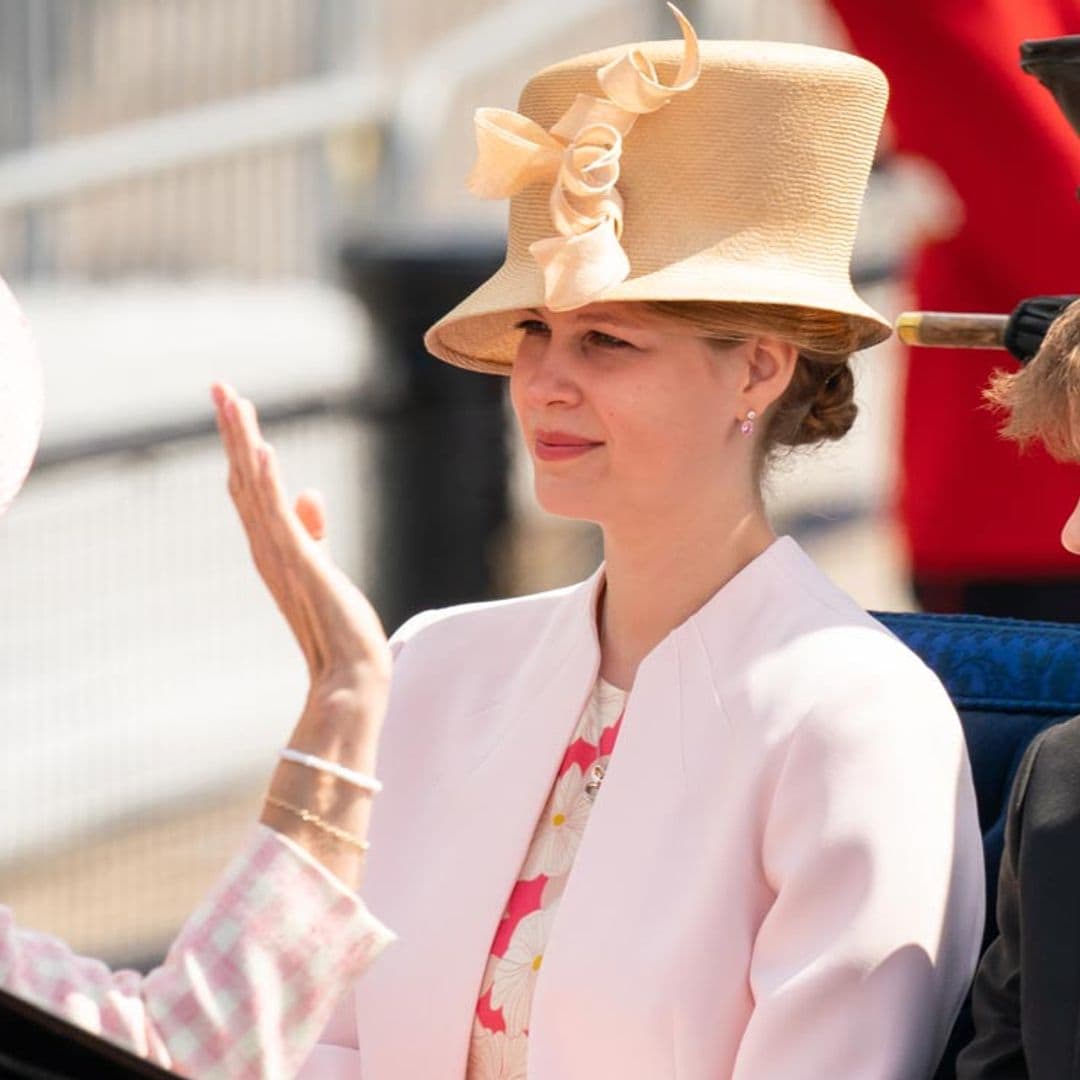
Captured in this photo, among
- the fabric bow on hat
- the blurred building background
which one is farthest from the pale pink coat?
the blurred building background

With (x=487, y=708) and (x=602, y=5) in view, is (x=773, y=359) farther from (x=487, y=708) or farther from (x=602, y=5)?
(x=602, y=5)

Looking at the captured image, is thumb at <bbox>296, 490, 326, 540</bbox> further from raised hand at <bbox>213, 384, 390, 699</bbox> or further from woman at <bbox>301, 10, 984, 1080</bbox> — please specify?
woman at <bbox>301, 10, 984, 1080</bbox>

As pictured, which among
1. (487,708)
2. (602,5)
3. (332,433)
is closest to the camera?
(487,708)

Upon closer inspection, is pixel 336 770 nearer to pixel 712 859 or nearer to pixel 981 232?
pixel 712 859

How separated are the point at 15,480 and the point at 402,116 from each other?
4.85 metres

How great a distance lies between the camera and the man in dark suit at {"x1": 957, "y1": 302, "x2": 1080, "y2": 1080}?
7.11 ft

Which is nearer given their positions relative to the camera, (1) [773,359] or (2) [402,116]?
(1) [773,359]

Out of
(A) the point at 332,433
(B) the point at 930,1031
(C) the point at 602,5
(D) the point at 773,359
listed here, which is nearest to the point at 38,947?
(B) the point at 930,1031

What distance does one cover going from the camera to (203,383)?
19.2 feet

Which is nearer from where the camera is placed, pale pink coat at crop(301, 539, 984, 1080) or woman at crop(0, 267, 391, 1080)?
woman at crop(0, 267, 391, 1080)

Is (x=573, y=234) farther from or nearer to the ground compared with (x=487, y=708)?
farther from the ground

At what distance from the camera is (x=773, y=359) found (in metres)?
2.66

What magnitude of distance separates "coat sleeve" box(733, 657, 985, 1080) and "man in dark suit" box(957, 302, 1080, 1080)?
7 cm

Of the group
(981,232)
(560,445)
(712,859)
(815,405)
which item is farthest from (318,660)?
(981,232)
